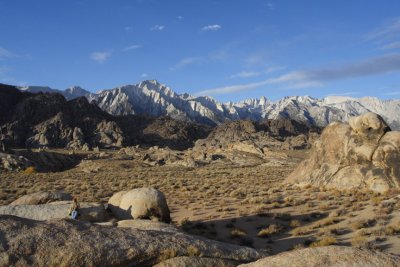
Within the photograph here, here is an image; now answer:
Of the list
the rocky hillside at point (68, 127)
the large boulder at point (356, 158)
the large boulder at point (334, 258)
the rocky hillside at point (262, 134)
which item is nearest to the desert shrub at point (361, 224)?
the large boulder at point (356, 158)

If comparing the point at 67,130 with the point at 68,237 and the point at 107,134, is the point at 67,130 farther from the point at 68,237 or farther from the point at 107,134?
the point at 68,237

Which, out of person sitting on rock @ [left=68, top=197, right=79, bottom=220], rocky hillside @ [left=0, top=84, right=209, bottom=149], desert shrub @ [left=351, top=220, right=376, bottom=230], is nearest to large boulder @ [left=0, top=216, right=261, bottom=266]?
person sitting on rock @ [left=68, top=197, right=79, bottom=220]

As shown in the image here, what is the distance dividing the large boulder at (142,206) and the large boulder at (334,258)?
37.2ft

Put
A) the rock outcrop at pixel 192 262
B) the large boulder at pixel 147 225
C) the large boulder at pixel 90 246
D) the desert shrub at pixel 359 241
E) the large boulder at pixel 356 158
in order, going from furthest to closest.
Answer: the large boulder at pixel 356 158
the desert shrub at pixel 359 241
the large boulder at pixel 147 225
the rock outcrop at pixel 192 262
the large boulder at pixel 90 246

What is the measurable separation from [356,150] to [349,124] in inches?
119

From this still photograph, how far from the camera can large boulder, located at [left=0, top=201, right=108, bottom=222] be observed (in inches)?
643

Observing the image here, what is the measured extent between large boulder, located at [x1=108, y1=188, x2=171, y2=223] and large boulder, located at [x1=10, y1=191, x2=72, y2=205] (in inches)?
115

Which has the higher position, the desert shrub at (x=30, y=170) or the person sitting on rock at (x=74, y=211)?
the person sitting on rock at (x=74, y=211)

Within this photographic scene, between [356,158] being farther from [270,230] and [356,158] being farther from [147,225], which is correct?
[147,225]

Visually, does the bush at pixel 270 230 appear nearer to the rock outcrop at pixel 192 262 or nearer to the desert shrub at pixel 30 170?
the rock outcrop at pixel 192 262

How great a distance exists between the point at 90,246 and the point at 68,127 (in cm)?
12898

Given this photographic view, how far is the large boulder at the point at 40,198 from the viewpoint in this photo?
754 inches

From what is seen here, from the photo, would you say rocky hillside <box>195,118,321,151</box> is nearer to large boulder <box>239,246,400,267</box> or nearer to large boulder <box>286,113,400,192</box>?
large boulder <box>286,113,400,192</box>

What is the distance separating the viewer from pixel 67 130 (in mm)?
129875
